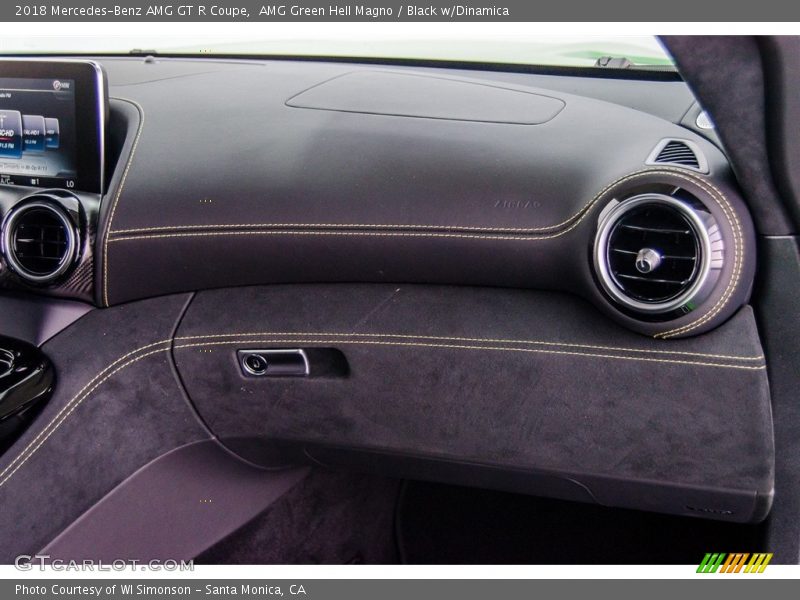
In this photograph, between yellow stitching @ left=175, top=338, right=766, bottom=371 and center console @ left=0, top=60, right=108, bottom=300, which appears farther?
center console @ left=0, top=60, right=108, bottom=300

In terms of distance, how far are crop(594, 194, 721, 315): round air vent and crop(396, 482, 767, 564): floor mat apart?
0.83 metres

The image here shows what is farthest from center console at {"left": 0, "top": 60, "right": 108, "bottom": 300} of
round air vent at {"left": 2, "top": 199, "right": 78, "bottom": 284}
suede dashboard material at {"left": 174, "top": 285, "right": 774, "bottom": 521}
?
suede dashboard material at {"left": 174, "top": 285, "right": 774, "bottom": 521}

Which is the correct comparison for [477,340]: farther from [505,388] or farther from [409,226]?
[409,226]

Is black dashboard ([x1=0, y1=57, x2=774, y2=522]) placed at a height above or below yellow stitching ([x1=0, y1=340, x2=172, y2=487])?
above

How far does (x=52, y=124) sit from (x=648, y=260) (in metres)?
1.17

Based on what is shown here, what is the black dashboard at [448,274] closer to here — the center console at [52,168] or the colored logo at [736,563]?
the center console at [52,168]

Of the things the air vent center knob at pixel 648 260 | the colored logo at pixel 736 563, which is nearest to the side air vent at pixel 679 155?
the air vent center knob at pixel 648 260

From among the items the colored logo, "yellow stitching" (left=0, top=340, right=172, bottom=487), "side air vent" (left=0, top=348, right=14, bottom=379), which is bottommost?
the colored logo

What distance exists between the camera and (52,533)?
1.61 metres

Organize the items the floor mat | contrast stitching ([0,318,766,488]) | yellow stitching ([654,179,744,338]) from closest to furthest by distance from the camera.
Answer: yellow stitching ([654,179,744,338]) < contrast stitching ([0,318,766,488]) < the floor mat
